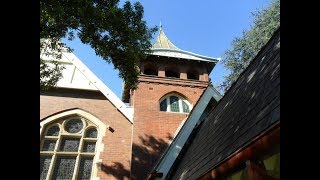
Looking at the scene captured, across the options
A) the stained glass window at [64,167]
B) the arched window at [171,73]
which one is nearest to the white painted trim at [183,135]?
the stained glass window at [64,167]

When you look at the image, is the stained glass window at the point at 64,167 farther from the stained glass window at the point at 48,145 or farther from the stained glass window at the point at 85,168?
the stained glass window at the point at 48,145

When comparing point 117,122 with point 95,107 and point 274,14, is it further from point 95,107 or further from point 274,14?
point 274,14

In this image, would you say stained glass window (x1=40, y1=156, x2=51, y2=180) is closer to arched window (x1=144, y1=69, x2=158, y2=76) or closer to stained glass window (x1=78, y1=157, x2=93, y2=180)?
stained glass window (x1=78, y1=157, x2=93, y2=180)

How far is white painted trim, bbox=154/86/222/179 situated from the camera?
1036cm

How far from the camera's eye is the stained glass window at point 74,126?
13.6 metres

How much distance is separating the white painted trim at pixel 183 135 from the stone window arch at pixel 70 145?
3343mm

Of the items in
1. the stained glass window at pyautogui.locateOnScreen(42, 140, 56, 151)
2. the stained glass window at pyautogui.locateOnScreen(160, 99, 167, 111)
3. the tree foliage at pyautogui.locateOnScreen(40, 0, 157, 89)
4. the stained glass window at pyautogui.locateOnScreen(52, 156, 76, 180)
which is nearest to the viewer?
the tree foliage at pyautogui.locateOnScreen(40, 0, 157, 89)

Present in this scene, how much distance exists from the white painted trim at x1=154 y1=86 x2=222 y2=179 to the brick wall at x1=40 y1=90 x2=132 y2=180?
8.41 ft

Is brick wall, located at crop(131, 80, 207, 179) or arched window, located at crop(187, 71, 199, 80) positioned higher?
arched window, located at crop(187, 71, 199, 80)

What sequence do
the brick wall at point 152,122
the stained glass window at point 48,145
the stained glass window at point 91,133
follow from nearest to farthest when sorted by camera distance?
1. the stained glass window at point 48,145
2. the brick wall at point 152,122
3. the stained glass window at point 91,133

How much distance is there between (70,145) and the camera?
13.2 metres

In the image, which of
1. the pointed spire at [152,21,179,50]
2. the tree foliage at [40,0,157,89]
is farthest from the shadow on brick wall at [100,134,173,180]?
the pointed spire at [152,21,179,50]

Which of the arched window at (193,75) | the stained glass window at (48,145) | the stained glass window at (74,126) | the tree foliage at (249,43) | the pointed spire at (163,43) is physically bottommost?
the stained glass window at (48,145)
